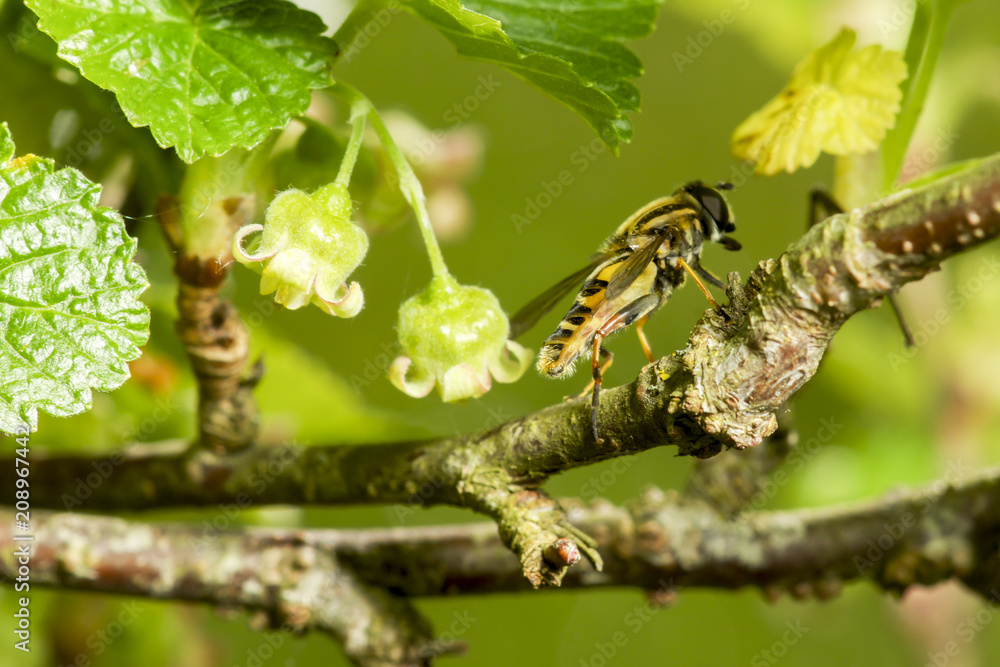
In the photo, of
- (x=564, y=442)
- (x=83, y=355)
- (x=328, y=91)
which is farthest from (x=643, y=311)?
(x=83, y=355)

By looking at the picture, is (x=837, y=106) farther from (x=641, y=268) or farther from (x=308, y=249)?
(x=308, y=249)

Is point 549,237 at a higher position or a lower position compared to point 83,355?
lower

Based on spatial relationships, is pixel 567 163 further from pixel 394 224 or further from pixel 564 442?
pixel 564 442

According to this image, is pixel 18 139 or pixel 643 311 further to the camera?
pixel 18 139

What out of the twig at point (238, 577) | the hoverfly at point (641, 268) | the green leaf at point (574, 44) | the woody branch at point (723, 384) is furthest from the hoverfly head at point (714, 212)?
the twig at point (238, 577)

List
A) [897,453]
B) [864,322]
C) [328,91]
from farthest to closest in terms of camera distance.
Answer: [864,322], [897,453], [328,91]

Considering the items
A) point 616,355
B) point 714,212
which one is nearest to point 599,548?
point 714,212

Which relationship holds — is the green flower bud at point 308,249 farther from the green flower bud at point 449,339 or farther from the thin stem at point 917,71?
the thin stem at point 917,71
